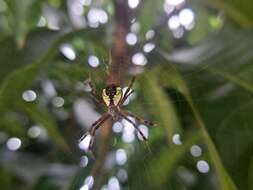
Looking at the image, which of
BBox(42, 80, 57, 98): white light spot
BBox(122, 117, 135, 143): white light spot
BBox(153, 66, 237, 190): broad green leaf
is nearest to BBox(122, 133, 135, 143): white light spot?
BBox(122, 117, 135, 143): white light spot

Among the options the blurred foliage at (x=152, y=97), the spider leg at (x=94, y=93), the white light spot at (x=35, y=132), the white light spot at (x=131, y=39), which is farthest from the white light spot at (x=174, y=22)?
the white light spot at (x=35, y=132)

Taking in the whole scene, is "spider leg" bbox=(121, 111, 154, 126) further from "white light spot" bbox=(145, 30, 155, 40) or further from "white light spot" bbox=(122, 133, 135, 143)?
"white light spot" bbox=(145, 30, 155, 40)

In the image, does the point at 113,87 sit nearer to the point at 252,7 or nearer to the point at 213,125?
the point at 213,125

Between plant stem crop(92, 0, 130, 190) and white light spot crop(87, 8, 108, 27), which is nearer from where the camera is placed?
plant stem crop(92, 0, 130, 190)

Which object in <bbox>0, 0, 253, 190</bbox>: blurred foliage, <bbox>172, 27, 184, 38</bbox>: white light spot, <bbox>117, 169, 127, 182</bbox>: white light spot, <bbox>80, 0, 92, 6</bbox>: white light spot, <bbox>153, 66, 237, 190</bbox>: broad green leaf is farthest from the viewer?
<bbox>172, 27, 184, 38</bbox>: white light spot

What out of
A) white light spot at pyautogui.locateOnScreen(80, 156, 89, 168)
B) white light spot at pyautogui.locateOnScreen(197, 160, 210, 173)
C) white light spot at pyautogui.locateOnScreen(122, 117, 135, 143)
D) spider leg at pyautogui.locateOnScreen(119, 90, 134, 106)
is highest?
spider leg at pyautogui.locateOnScreen(119, 90, 134, 106)

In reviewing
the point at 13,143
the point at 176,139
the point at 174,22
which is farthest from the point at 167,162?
the point at 13,143

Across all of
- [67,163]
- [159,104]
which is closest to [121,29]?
[159,104]

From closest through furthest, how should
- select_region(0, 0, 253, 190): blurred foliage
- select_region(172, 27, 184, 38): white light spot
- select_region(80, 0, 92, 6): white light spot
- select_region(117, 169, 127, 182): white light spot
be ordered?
select_region(0, 0, 253, 190): blurred foliage < select_region(117, 169, 127, 182): white light spot < select_region(80, 0, 92, 6): white light spot < select_region(172, 27, 184, 38): white light spot
